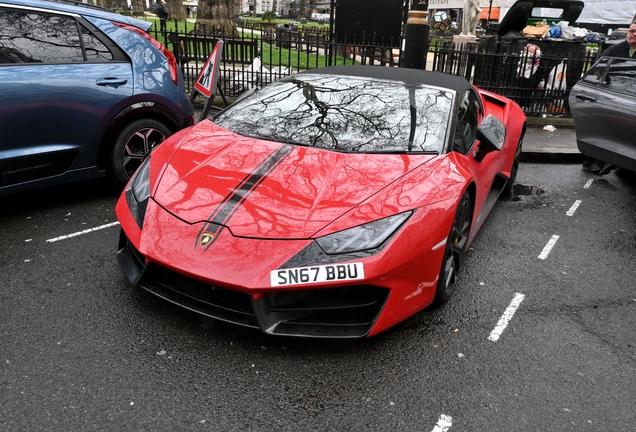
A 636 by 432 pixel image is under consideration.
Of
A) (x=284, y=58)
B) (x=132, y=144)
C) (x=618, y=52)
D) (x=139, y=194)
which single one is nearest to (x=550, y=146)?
(x=618, y=52)

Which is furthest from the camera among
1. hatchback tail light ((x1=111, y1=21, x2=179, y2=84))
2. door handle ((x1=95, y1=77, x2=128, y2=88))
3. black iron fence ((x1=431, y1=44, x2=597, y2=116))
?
black iron fence ((x1=431, y1=44, x2=597, y2=116))

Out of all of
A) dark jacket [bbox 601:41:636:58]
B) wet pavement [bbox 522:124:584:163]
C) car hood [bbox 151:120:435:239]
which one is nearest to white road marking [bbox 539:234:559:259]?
car hood [bbox 151:120:435:239]

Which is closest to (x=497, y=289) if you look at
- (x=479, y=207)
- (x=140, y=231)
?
(x=479, y=207)

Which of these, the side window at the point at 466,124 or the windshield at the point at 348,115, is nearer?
the windshield at the point at 348,115

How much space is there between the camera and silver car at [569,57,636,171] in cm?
539

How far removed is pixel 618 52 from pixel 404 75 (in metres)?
3.93

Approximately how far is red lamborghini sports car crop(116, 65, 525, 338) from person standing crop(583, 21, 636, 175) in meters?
3.57

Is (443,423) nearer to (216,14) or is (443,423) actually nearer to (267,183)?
(267,183)

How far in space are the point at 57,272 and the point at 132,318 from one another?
836 millimetres

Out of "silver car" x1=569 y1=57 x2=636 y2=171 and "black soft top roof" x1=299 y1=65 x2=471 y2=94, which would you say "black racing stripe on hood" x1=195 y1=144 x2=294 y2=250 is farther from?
"silver car" x1=569 y1=57 x2=636 y2=171

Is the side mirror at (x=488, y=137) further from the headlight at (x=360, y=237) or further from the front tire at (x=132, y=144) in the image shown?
the front tire at (x=132, y=144)

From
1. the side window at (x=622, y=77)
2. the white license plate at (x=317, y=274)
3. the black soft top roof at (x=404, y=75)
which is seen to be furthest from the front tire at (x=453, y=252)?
the side window at (x=622, y=77)

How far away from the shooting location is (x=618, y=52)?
6.64 metres

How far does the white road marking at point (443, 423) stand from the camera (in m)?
2.36
